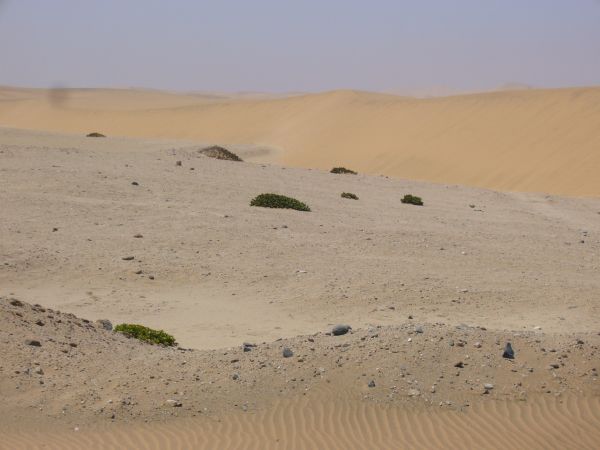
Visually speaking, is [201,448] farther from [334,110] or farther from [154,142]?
[334,110]

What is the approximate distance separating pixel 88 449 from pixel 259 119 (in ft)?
180

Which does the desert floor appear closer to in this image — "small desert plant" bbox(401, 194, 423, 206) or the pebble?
the pebble

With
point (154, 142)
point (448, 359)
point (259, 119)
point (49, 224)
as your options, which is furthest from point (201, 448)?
point (259, 119)

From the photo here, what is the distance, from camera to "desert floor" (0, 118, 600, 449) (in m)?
8.31

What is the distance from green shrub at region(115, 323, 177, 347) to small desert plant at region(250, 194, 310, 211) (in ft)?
31.2

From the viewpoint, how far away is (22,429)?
796 centimetres

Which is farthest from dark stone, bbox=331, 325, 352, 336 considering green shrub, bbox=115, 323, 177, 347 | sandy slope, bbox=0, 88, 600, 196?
sandy slope, bbox=0, 88, 600, 196

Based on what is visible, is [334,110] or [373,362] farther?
[334,110]

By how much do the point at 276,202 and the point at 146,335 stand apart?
9942 millimetres

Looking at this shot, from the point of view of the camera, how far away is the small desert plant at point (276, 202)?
68.0 ft

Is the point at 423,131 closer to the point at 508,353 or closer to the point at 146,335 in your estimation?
the point at 146,335

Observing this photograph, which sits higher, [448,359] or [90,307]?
[448,359]

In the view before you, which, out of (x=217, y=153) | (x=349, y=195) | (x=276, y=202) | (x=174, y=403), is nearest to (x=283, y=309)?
(x=174, y=403)

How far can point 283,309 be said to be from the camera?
1367cm
